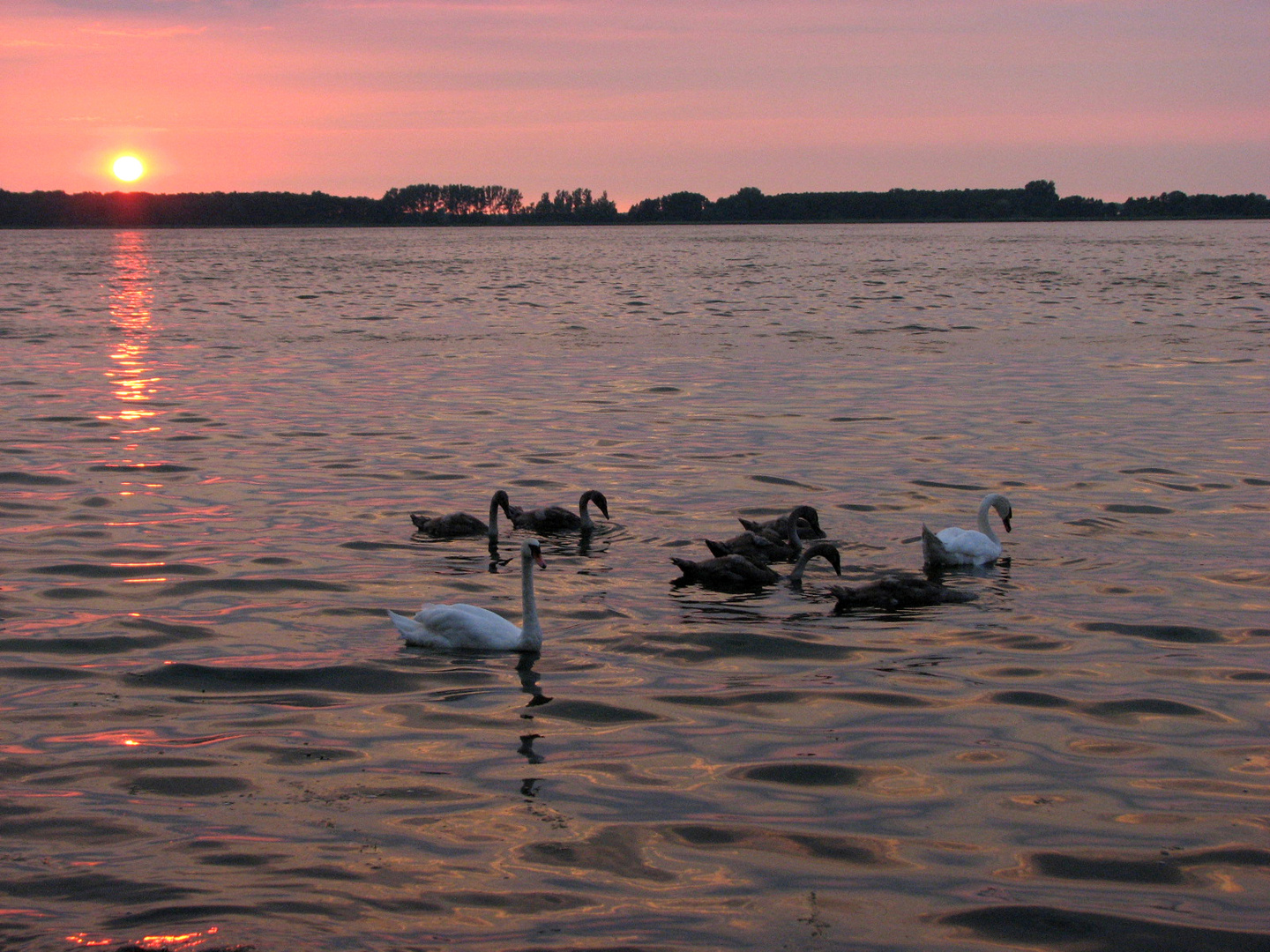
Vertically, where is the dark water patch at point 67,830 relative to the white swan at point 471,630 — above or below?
below

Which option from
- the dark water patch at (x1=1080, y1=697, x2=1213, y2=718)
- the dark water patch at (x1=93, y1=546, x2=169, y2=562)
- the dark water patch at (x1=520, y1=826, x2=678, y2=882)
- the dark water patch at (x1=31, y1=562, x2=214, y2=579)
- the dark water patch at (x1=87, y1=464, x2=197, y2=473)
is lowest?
the dark water patch at (x1=520, y1=826, x2=678, y2=882)

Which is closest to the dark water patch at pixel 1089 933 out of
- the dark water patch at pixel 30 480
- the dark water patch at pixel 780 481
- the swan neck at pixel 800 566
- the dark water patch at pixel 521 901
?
the dark water patch at pixel 521 901

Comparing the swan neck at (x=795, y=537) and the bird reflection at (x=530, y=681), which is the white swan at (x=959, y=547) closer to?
the swan neck at (x=795, y=537)

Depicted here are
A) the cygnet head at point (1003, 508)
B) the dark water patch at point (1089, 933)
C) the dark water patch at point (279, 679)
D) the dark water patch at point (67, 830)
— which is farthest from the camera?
the cygnet head at point (1003, 508)

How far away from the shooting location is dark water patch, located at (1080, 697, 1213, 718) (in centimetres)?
839

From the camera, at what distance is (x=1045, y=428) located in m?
19.5

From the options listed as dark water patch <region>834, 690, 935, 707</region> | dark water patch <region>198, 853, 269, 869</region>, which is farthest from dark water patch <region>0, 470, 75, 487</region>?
dark water patch <region>834, 690, 935, 707</region>

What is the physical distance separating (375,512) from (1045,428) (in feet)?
33.6

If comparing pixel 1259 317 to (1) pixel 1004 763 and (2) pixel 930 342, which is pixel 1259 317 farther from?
(1) pixel 1004 763

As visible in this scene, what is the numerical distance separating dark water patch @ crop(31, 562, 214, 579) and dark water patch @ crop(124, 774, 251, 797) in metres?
4.76

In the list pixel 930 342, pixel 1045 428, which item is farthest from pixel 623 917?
pixel 930 342

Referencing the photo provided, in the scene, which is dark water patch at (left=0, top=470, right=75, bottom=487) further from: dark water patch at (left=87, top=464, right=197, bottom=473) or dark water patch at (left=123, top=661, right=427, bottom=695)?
dark water patch at (left=123, top=661, right=427, bottom=695)

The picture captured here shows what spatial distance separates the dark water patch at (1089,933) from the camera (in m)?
5.63

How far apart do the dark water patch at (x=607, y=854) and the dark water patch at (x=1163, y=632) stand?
4965 mm
